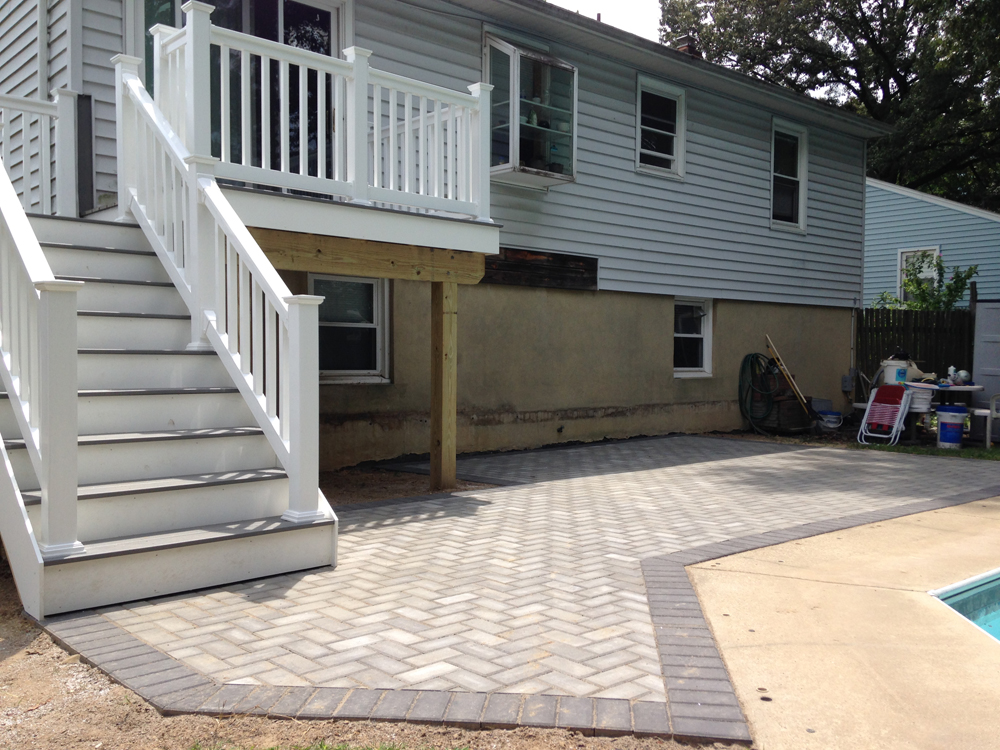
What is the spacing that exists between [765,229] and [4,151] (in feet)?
34.4

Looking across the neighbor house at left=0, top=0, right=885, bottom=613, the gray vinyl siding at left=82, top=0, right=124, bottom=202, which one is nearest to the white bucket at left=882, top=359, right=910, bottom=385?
the neighbor house at left=0, top=0, right=885, bottom=613

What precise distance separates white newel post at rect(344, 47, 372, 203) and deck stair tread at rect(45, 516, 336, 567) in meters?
2.78

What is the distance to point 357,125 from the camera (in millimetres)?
6047

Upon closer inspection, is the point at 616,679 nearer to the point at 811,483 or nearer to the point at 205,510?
the point at 205,510

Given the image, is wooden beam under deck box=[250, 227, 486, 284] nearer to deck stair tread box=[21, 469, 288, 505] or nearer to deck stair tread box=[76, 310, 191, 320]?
deck stair tread box=[76, 310, 191, 320]

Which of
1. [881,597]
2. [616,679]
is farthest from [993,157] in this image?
[616,679]

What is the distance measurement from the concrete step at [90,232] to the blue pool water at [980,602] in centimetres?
549

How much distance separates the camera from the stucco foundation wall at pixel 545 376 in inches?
339

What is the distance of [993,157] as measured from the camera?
80.0ft

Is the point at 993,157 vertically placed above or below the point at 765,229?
above

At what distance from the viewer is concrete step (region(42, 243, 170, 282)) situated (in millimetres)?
5277

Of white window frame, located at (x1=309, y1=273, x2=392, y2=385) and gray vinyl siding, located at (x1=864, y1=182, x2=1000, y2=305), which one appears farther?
gray vinyl siding, located at (x1=864, y1=182, x2=1000, y2=305)

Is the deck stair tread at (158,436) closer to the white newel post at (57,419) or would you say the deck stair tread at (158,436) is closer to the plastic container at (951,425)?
the white newel post at (57,419)

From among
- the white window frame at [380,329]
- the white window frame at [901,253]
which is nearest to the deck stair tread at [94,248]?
the white window frame at [380,329]
